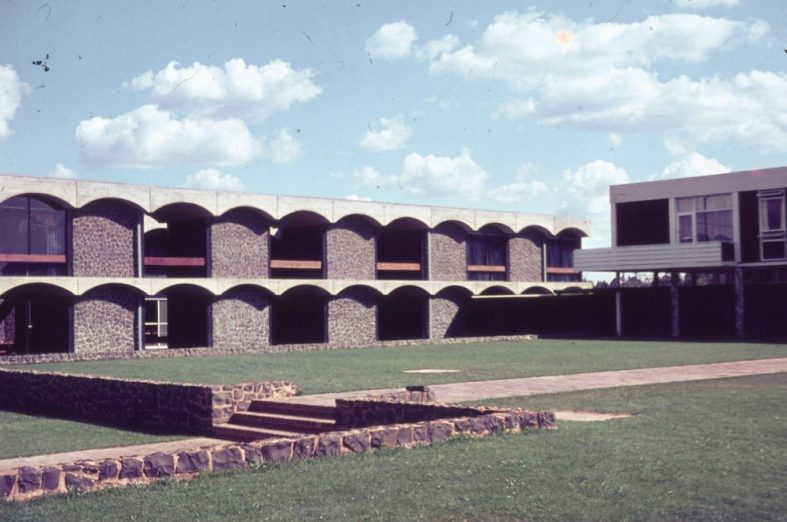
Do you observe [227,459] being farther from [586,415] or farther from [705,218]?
→ [705,218]

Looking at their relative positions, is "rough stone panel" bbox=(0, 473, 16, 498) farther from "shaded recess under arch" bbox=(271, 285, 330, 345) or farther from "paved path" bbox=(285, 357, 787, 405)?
"shaded recess under arch" bbox=(271, 285, 330, 345)

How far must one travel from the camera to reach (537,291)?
5806 centimetres

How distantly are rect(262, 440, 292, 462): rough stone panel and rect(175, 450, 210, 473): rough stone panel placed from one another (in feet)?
2.51

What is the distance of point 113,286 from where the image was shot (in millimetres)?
40750

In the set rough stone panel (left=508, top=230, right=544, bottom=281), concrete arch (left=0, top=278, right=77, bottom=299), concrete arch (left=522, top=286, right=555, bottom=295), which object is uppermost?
rough stone panel (left=508, top=230, right=544, bottom=281)

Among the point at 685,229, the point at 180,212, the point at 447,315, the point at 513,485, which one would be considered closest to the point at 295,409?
the point at 513,485

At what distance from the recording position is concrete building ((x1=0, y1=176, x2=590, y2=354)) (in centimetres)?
3941

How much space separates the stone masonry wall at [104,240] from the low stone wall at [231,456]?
29656 mm

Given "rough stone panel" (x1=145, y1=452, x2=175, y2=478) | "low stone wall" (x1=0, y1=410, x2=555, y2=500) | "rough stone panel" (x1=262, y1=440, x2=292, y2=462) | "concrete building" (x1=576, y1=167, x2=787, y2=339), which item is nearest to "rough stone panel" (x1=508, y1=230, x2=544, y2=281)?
"concrete building" (x1=576, y1=167, x2=787, y2=339)

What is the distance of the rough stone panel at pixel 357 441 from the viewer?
12.3m

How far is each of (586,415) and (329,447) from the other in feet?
18.5

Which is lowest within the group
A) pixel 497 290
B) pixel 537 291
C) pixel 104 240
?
pixel 537 291

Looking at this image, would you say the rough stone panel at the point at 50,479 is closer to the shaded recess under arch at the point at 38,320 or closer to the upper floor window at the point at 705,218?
the shaded recess under arch at the point at 38,320

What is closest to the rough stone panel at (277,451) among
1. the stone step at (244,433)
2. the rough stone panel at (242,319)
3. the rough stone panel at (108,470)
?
the rough stone panel at (108,470)
